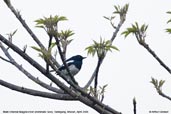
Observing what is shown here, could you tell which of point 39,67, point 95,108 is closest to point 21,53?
point 39,67

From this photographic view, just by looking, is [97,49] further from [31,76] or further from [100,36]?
[31,76]

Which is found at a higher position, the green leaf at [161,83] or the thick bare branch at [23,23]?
the thick bare branch at [23,23]

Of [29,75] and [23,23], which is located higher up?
[23,23]

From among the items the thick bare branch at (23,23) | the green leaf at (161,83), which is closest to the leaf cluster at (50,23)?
the thick bare branch at (23,23)

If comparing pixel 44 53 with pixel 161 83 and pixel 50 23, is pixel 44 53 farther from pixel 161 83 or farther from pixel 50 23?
pixel 161 83

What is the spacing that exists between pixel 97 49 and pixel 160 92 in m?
1.21

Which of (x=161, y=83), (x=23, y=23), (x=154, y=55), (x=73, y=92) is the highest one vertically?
(x=23, y=23)

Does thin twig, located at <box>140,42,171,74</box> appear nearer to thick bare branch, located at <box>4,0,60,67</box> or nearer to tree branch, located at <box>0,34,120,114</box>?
tree branch, located at <box>0,34,120,114</box>

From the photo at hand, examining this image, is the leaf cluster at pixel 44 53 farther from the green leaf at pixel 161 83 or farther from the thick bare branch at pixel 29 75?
the green leaf at pixel 161 83

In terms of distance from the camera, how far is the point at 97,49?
182 inches

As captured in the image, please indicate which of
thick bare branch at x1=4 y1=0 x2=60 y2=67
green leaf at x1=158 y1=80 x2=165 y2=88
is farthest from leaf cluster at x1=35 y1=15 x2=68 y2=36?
green leaf at x1=158 y1=80 x2=165 y2=88

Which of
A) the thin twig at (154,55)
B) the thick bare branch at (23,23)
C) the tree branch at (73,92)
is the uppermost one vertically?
the thick bare branch at (23,23)

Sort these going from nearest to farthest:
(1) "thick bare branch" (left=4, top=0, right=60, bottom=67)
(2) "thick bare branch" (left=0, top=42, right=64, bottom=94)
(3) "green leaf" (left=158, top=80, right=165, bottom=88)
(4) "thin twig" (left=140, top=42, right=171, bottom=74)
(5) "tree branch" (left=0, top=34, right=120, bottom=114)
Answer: (5) "tree branch" (left=0, top=34, right=120, bottom=114), (1) "thick bare branch" (left=4, top=0, right=60, bottom=67), (4) "thin twig" (left=140, top=42, right=171, bottom=74), (2) "thick bare branch" (left=0, top=42, right=64, bottom=94), (3) "green leaf" (left=158, top=80, right=165, bottom=88)

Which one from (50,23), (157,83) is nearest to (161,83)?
(157,83)
